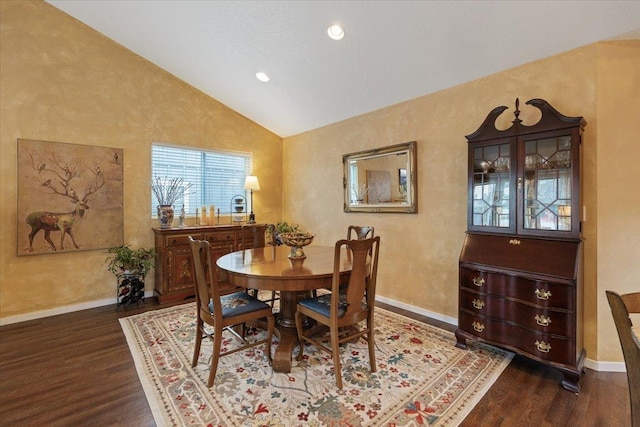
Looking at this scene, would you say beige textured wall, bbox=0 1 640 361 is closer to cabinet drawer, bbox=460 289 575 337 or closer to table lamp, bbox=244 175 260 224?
cabinet drawer, bbox=460 289 575 337

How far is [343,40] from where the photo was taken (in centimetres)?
295

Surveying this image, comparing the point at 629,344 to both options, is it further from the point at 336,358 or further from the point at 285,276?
the point at 285,276

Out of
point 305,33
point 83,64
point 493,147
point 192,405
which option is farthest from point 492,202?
point 83,64

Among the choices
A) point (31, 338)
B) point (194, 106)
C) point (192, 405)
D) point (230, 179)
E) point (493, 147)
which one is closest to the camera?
point (192, 405)

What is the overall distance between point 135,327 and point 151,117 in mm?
2814

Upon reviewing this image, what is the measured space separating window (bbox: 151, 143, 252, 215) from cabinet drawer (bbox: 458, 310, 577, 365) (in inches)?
155

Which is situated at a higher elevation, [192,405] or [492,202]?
[492,202]

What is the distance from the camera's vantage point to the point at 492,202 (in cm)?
269

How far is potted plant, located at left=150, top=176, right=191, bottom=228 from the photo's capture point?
13.4 feet

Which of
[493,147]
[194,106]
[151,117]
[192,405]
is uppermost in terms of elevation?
[194,106]

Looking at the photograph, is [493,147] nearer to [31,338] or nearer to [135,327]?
[135,327]

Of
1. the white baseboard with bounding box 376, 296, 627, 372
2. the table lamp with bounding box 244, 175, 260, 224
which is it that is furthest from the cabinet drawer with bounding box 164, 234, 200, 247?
the white baseboard with bounding box 376, 296, 627, 372

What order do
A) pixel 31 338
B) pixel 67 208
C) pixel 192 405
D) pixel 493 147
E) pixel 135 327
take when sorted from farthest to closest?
pixel 67 208 → pixel 135 327 → pixel 31 338 → pixel 493 147 → pixel 192 405

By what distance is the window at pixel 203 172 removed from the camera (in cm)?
437
